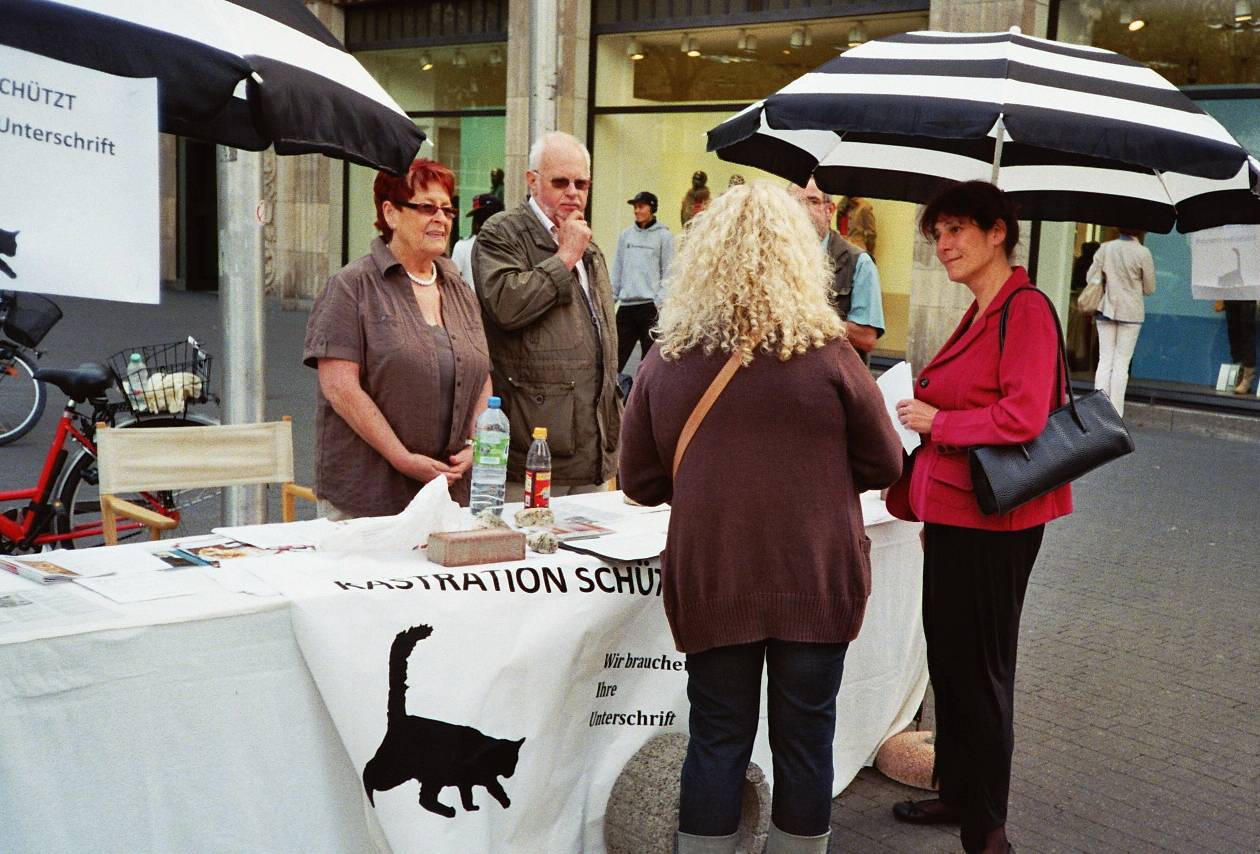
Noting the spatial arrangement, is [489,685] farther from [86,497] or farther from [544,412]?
[86,497]

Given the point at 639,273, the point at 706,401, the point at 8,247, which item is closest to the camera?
the point at 8,247

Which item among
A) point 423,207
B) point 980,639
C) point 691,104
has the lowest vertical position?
point 980,639

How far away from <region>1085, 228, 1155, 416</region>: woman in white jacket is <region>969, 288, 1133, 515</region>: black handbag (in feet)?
29.3

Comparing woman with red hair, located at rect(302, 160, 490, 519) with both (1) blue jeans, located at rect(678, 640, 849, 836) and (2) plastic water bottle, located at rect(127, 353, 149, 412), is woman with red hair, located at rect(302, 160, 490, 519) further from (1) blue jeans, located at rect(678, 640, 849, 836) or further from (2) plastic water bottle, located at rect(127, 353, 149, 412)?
(2) plastic water bottle, located at rect(127, 353, 149, 412)

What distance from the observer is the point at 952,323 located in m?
13.6

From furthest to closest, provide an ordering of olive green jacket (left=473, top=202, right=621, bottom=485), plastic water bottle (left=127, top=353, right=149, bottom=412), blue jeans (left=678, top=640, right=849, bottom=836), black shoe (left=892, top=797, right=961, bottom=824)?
plastic water bottle (left=127, top=353, right=149, bottom=412) < olive green jacket (left=473, top=202, right=621, bottom=485) < black shoe (left=892, top=797, right=961, bottom=824) < blue jeans (left=678, top=640, right=849, bottom=836)

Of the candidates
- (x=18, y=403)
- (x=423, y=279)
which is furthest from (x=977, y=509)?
(x=18, y=403)

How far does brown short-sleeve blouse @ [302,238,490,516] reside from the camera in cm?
422

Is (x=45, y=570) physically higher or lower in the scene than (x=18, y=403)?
higher

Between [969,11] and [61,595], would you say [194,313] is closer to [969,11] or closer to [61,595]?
[969,11]

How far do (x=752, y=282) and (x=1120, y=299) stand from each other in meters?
10.3

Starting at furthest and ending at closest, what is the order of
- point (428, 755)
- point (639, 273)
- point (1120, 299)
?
1. point (639, 273)
2. point (1120, 299)
3. point (428, 755)

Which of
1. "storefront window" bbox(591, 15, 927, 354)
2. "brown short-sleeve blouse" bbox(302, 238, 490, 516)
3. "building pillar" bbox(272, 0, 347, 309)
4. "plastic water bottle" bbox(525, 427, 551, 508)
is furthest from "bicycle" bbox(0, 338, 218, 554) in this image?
"building pillar" bbox(272, 0, 347, 309)

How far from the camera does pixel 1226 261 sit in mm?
5352
